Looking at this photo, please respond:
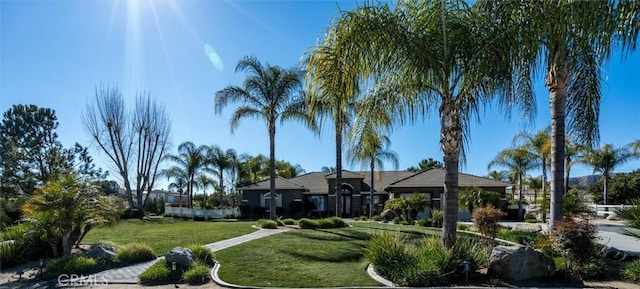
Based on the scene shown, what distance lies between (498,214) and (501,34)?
6125 mm

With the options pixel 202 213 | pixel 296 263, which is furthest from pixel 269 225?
pixel 202 213

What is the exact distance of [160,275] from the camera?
8391 mm

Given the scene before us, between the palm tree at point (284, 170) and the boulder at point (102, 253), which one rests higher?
the palm tree at point (284, 170)

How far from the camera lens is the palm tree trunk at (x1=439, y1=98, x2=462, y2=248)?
27.9 feet

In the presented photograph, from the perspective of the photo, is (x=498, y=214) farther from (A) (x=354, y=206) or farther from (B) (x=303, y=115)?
(A) (x=354, y=206)

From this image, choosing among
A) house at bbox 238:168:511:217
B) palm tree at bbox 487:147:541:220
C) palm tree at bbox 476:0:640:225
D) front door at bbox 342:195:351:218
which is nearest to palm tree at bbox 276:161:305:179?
house at bbox 238:168:511:217

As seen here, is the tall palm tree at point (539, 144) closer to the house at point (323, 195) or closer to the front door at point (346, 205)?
the house at point (323, 195)

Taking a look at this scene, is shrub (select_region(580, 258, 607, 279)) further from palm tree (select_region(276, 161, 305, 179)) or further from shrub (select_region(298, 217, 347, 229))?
palm tree (select_region(276, 161, 305, 179))

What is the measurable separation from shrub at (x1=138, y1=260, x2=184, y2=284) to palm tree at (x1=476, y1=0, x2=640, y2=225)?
343 inches

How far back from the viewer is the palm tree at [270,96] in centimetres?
2000

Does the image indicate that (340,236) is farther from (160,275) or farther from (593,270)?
(593,270)

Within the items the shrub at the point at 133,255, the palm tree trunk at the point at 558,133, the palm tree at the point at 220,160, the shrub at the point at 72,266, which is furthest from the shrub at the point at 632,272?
the palm tree at the point at 220,160

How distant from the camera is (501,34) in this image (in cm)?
771

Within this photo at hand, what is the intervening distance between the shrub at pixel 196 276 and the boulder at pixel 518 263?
618cm
